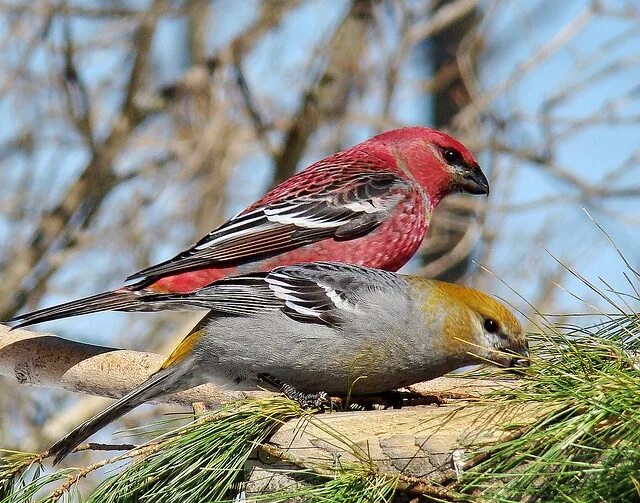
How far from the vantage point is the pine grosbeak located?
3627mm

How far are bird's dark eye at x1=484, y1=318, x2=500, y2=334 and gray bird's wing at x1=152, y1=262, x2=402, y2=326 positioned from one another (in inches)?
14.6

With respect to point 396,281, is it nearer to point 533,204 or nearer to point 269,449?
point 269,449

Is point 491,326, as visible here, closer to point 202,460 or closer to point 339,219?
point 202,460

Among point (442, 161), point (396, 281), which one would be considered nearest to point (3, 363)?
point (396, 281)

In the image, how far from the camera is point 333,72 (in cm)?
829

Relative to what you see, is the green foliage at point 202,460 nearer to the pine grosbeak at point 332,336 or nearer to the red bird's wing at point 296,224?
the pine grosbeak at point 332,336

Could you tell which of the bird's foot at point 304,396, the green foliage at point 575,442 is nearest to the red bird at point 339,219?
the bird's foot at point 304,396

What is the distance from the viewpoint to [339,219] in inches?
197

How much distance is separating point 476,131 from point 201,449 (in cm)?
630

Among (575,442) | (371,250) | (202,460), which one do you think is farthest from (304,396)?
(371,250)

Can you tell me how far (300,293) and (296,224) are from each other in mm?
1184

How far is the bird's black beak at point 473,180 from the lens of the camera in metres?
5.47

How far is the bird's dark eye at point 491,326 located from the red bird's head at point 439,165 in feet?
5.91

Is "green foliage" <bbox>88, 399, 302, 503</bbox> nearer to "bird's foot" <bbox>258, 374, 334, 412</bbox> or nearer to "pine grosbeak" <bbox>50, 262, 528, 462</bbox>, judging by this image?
"bird's foot" <bbox>258, 374, 334, 412</bbox>
